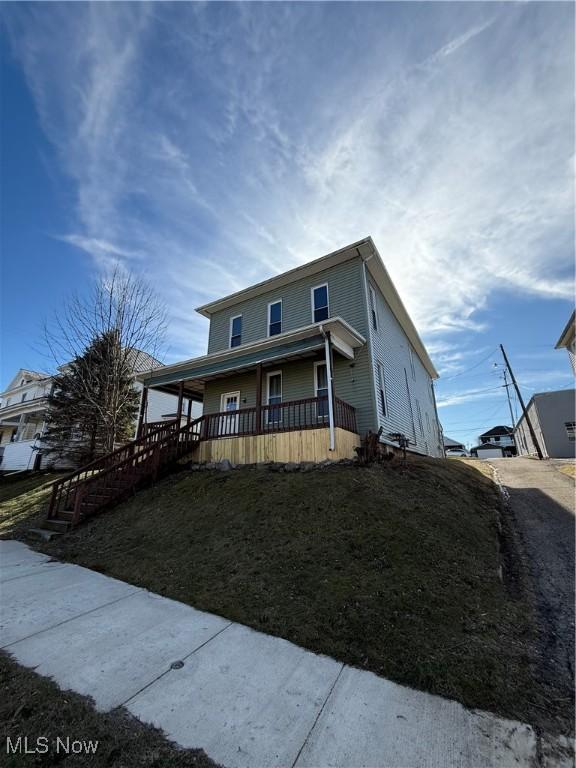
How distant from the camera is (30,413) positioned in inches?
958

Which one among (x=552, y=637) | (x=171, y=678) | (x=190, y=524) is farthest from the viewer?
(x=190, y=524)

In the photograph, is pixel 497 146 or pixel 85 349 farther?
pixel 85 349

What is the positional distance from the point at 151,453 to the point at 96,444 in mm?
8988

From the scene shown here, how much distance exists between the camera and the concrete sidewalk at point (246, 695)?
214 centimetres

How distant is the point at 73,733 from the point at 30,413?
2822cm

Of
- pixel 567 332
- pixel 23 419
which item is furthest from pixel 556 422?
pixel 23 419

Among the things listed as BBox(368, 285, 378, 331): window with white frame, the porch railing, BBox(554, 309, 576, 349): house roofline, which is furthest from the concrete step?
BBox(554, 309, 576, 349): house roofline

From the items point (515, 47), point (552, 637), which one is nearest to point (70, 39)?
point (515, 47)

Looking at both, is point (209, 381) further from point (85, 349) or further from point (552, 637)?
point (552, 637)

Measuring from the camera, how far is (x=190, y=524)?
6797 millimetres

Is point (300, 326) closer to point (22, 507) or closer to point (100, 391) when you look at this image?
point (100, 391)

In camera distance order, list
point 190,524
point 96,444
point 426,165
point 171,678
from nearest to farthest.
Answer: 1. point 171,678
2. point 190,524
3. point 426,165
4. point 96,444

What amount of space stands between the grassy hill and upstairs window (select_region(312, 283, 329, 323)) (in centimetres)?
650

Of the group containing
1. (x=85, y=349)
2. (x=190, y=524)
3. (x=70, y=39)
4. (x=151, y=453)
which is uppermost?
(x=70, y=39)
